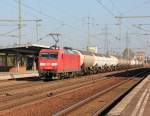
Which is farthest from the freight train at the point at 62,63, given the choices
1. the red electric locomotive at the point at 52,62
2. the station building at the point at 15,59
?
the station building at the point at 15,59

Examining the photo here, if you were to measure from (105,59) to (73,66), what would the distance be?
30879 millimetres

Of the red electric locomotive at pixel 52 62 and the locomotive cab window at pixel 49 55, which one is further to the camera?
the locomotive cab window at pixel 49 55

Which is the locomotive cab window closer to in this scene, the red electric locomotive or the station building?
the red electric locomotive

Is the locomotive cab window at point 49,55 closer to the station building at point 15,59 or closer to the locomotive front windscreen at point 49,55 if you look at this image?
the locomotive front windscreen at point 49,55

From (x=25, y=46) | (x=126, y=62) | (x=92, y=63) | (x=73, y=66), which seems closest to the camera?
(x=73, y=66)

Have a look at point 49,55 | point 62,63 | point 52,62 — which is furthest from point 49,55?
point 62,63

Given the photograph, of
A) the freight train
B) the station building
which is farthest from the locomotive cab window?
the station building

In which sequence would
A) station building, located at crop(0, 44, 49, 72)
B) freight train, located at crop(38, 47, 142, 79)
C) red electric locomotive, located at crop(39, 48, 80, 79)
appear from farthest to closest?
station building, located at crop(0, 44, 49, 72) → freight train, located at crop(38, 47, 142, 79) → red electric locomotive, located at crop(39, 48, 80, 79)

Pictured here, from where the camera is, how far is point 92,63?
63938 mm

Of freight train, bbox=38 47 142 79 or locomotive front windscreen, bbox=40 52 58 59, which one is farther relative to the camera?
locomotive front windscreen, bbox=40 52 58 59

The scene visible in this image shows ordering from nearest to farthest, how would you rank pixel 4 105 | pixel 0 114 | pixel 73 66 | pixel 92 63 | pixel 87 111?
pixel 0 114
pixel 87 111
pixel 4 105
pixel 73 66
pixel 92 63

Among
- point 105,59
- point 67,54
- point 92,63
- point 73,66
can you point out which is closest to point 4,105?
point 67,54

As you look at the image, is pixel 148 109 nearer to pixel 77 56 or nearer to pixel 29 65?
pixel 77 56

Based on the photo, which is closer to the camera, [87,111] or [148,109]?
[148,109]
